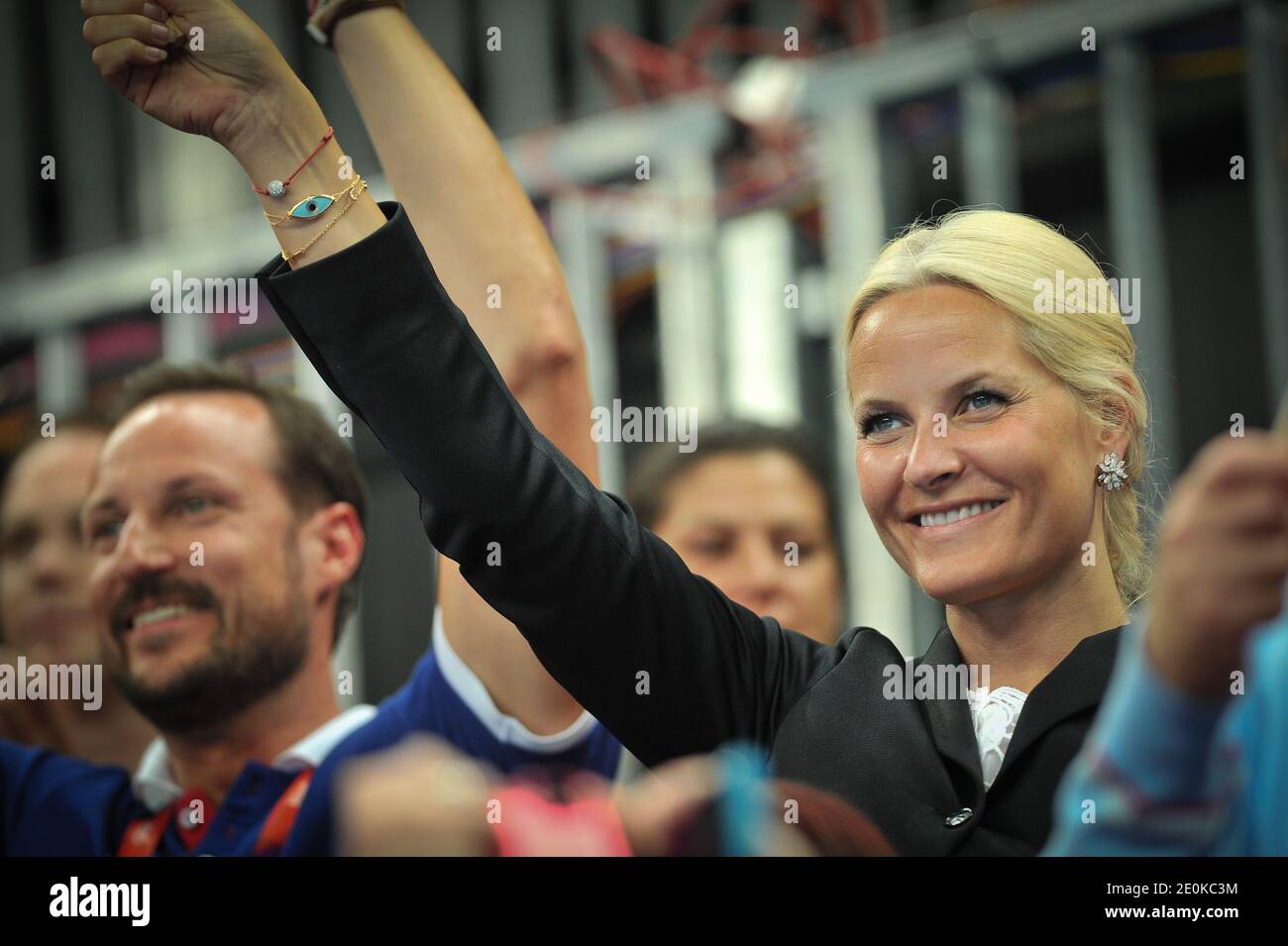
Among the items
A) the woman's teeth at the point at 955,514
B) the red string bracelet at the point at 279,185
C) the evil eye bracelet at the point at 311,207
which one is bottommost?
the woman's teeth at the point at 955,514

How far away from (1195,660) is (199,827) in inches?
43.0

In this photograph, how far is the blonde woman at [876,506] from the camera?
3.79 ft

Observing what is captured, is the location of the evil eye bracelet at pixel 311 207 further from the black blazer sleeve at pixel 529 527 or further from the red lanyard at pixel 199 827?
the red lanyard at pixel 199 827

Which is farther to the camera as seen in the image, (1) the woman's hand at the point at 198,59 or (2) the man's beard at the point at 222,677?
(2) the man's beard at the point at 222,677

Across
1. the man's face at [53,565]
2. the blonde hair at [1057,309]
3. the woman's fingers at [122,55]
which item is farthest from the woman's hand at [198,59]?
the man's face at [53,565]

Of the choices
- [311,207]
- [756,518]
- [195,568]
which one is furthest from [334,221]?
[756,518]

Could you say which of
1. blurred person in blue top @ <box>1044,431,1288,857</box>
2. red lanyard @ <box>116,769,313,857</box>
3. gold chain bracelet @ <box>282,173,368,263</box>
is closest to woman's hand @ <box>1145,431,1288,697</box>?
blurred person in blue top @ <box>1044,431,1288,857</box>

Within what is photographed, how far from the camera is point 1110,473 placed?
128 centimetres

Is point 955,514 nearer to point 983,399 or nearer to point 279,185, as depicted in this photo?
point 983,399

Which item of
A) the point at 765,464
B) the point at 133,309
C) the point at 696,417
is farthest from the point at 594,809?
the point at 133,309

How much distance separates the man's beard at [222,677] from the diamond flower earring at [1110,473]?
2.80 ft

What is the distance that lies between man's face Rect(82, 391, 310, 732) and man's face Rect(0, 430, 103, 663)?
313 millimetres

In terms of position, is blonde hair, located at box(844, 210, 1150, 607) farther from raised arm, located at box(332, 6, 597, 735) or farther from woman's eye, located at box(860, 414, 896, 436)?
raised arm, located at box(332, 6, 597, 735)
